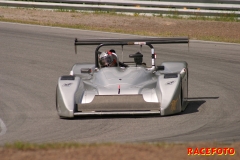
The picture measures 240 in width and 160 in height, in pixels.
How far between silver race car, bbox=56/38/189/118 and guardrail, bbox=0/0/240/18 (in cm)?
1172

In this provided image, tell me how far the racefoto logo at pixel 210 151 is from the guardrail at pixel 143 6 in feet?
54.5

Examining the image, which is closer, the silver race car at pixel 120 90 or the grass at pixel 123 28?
the silver race car at pixel 120 90

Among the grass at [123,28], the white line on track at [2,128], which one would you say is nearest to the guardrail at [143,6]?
the grass at [123,28]

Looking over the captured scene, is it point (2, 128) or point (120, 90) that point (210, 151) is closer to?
point (120, 90)

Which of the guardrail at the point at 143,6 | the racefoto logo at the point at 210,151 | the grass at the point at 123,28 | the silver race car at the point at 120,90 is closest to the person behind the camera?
the racefoto logo at the point at 210,151

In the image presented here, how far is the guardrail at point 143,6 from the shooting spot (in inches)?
951

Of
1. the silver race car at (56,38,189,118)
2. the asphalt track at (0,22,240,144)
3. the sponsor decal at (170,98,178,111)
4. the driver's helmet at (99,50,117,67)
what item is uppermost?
the driver's helmet at (99,50,117,67)

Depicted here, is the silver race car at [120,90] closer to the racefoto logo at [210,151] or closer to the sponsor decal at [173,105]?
the sponsor decal at [173,105]

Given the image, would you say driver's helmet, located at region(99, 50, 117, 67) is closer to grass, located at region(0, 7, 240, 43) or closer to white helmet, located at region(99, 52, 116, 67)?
white helmet, located at region(99, 52, 116, 67)

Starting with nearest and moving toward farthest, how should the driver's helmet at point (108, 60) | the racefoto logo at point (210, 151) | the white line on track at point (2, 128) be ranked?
the racefoto logo at point (210, 151) → the white line on track at point (2, 128) → the driver's helmet at point (108, 60)

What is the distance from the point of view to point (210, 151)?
25.7 feet

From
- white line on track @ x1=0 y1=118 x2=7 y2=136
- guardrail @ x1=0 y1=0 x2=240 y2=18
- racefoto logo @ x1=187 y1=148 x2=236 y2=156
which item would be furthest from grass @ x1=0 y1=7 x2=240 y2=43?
racefoto logo @ x1=187 y1=148 x2=236 y2=156

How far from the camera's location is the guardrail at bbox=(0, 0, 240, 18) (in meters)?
24.2

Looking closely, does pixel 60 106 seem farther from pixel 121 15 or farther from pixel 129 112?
pixel 121 15
